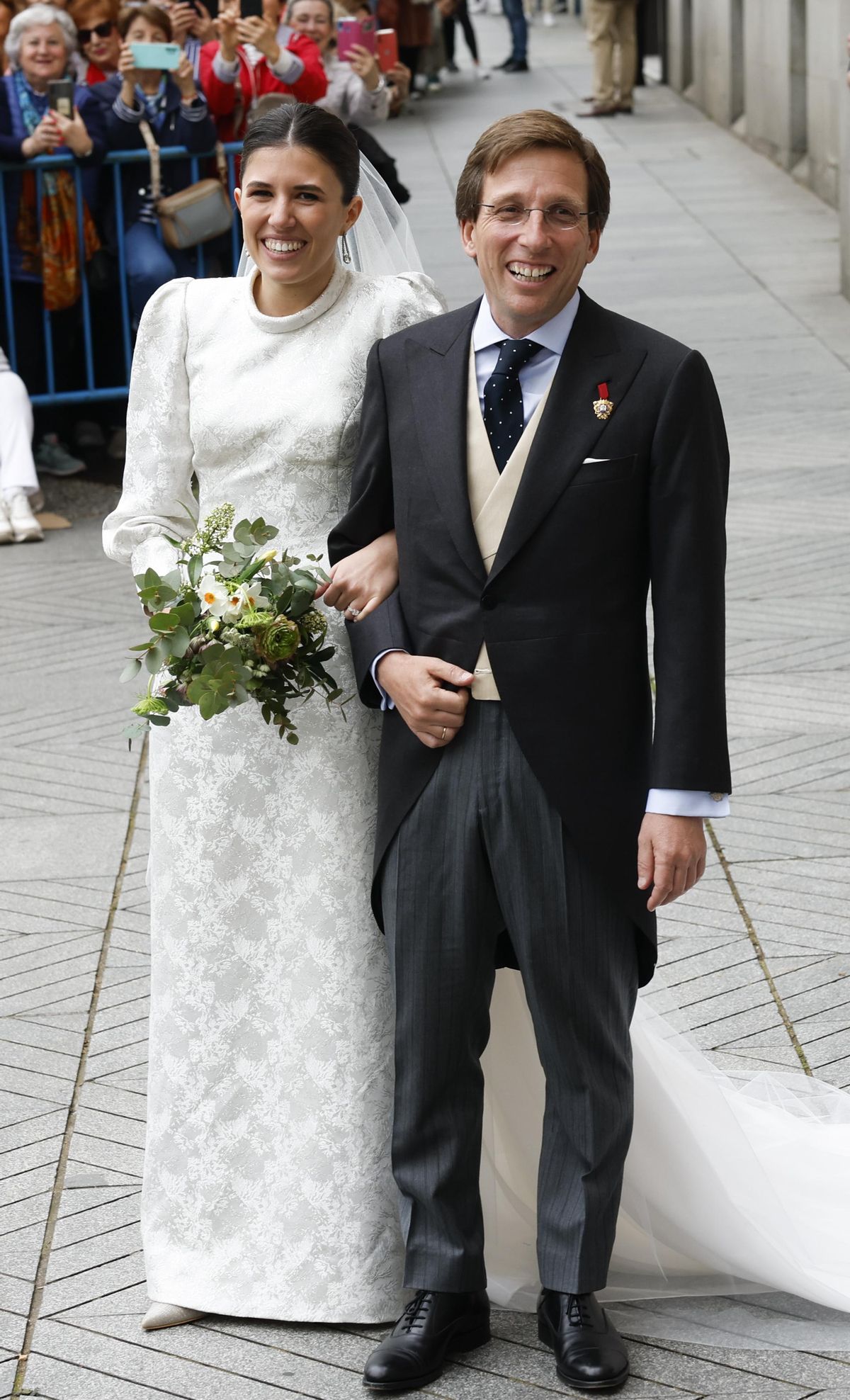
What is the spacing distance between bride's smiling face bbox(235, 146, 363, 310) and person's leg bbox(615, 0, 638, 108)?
58.2ft

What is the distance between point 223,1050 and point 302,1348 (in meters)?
0.55

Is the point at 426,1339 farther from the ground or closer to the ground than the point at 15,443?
closer to the ground

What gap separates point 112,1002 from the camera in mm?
4680

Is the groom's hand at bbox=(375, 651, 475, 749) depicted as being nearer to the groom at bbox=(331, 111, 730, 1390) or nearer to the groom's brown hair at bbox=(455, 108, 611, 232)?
the groom at bbox=(331, 111, 730, 1390)

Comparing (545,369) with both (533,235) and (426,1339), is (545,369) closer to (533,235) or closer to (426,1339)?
(533,235)

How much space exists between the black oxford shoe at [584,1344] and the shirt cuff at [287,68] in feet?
26.3

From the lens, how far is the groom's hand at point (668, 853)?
3.03 metres

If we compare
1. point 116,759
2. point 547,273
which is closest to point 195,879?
point 547,273

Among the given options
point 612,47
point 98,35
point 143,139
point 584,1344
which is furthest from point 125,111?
point 612,47

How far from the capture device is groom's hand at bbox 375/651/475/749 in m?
3.05

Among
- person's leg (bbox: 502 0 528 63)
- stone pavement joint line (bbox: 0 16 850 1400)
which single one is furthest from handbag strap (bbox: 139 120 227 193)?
person's leg (bbox: 502 0 528 63)

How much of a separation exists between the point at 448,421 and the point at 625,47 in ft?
61.5

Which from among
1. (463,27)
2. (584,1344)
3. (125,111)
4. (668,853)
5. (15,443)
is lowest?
(584,1344)

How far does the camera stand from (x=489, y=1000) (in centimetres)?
325
